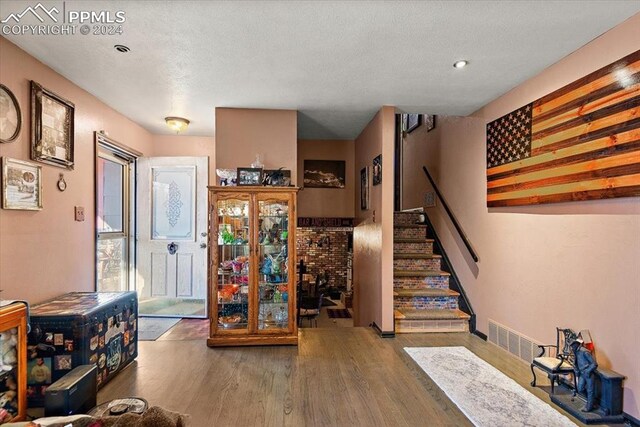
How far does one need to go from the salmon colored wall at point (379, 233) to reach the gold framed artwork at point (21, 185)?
3251 millimetres

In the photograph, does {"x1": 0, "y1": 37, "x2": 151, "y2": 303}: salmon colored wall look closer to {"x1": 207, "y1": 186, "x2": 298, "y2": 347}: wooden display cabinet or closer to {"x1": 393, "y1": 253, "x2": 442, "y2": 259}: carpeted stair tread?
{"x1": 207, "y1": 186, "x2": 298, "y2": 347}: wooden display cabinet

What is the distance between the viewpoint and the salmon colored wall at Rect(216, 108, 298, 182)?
3.82 metres

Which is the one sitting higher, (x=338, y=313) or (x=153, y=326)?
(x=153, y=326)

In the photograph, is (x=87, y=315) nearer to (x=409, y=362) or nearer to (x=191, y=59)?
(x=191, y=59)

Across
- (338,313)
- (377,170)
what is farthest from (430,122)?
(338,313)

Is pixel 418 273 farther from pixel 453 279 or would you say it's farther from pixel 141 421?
pixel 141 421

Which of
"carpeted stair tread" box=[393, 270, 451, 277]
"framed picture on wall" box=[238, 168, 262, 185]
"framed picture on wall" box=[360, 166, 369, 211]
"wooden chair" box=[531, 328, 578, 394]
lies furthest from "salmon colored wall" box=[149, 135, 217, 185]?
"wooden chair" box=[531, 328, 578, 394]

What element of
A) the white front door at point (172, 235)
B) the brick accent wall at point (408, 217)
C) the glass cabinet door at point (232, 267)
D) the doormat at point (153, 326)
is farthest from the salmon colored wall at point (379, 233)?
the doormat at point (153, 326)

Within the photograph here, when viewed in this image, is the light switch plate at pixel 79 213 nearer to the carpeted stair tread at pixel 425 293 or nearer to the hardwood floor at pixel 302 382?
the hardwood floor at pixel 302 382

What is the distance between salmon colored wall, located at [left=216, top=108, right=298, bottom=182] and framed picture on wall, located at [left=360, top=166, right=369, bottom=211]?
124 centimetres

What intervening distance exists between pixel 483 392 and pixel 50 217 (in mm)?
3877

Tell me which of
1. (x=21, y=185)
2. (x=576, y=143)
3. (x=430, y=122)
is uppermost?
(x=430, y=122)

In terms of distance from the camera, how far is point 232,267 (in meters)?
3.59

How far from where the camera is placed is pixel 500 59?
8.77 ft
